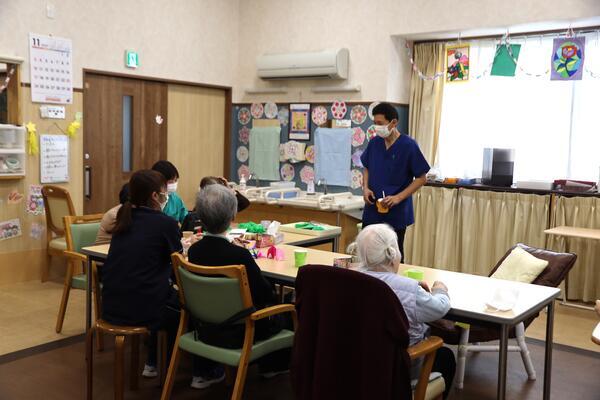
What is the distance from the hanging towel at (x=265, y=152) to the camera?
22.9 feet

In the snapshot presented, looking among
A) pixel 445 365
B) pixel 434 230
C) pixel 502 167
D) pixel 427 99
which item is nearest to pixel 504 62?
pixel 427 99

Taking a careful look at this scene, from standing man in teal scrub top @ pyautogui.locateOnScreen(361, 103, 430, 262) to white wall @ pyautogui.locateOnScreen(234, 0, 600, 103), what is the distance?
6.11 feet

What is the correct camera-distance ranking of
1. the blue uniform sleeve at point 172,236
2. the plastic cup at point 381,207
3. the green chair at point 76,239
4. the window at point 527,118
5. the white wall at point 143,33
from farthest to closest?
the window at point 527,118, the white wall at point 143,33, the plastic cup at point 381,207, the green chair at point 76,239, the blue uniform sleeve at point 172,236

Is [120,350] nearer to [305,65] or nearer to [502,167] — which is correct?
[502,167]

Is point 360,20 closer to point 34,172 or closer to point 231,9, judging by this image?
point 231,9

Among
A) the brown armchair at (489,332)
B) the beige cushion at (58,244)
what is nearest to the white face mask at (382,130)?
the brown armchair at (489,332)

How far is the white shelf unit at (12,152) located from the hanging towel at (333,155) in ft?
9.29

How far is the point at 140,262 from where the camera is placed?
297cm

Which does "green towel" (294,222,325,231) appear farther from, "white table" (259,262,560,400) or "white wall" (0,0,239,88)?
"white wall" (0,0,239,88)

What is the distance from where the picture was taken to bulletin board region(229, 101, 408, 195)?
6344 mm

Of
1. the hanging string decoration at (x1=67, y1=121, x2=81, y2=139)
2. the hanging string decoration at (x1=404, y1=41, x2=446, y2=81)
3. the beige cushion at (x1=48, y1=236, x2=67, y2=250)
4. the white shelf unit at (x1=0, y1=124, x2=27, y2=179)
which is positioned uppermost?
the hanging string decoration at (x1=404, y1=41, x2=446, y2=81)

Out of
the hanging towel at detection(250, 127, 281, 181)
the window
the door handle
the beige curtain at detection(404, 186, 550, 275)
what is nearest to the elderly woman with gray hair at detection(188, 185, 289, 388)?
the beige curtain at detection(404, 186, 550, 275)

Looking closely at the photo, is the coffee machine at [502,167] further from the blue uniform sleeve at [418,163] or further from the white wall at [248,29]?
the blue uniform sleeve at [418,163]

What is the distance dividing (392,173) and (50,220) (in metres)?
2.99
